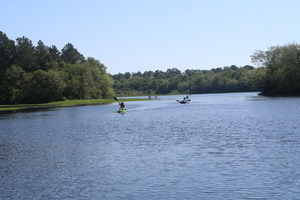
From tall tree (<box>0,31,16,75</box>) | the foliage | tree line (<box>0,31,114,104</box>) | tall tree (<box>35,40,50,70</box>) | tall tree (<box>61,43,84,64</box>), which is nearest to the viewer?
the foliage

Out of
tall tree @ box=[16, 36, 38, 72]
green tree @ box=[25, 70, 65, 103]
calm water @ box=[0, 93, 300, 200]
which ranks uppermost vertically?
tall tree @ box=[16, 36, 38, 72]

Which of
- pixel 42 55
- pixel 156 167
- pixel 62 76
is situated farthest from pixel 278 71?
pixel 156 167

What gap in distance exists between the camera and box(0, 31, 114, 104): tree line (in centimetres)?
13188

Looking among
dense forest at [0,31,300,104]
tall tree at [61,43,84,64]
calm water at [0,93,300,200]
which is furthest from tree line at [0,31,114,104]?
calm water at [0,93,300,200]

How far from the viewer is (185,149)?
91.0 ft

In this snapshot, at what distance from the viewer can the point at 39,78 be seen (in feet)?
433

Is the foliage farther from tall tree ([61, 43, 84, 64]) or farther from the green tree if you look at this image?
tall tree ([61, 43, 84, 64])

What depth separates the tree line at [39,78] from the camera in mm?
131875

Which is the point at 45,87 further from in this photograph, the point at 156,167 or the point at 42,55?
the point at 156,167

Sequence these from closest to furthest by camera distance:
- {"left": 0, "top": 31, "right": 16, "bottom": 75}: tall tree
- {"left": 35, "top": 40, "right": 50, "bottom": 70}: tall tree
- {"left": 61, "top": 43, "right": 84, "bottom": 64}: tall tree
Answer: {"left": 0, "top": 31, "right": 16, "bottom": 75}: tall tree → {"left": 35, "top": 40, "right": 50, "bottom": 70}: tall tree → {"left": 61, "top": 43, "right": 84, "bottom": 64}: tall tree

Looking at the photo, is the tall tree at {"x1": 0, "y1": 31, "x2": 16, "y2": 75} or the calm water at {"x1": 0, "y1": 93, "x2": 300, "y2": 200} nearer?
the calm water at {"x1": 0, "y1": 93, "x2": 300, "y2": 200}

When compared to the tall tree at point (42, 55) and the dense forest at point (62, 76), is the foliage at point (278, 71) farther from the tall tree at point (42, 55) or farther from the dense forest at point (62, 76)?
the tall tree at point (42, 55)

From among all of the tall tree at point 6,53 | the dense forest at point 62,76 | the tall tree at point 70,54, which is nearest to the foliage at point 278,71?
the dense forest at point 62,76

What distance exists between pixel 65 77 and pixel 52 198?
4860 inches
